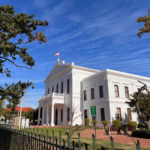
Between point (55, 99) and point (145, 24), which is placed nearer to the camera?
point (145, 24)

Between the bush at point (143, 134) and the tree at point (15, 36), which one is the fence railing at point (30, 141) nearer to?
the tree at point (15, 36)

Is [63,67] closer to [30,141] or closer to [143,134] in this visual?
[143,134]

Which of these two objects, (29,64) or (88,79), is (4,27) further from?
(88,79)

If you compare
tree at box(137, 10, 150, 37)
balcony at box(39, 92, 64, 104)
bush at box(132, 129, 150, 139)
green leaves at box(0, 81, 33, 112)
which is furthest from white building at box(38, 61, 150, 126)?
tree at box(137, 10, 150, 37)

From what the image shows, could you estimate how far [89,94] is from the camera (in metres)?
27.4

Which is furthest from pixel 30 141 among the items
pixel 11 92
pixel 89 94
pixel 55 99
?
pixel 55 99

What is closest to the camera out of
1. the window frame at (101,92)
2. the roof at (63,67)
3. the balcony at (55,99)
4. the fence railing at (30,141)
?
the fence railing at (30,141)

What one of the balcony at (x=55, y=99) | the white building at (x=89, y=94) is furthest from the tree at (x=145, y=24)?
the balcony at (x=55, y=99)

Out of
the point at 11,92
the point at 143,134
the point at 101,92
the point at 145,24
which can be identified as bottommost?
the point at 143,134

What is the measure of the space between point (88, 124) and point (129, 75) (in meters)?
11.4

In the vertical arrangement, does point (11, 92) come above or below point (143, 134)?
above

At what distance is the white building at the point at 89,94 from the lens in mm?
23578

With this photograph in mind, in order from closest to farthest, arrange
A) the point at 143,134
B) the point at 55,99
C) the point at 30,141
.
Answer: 1. the point at 30,141
2. the point at 143,134
3. the point at 55,99

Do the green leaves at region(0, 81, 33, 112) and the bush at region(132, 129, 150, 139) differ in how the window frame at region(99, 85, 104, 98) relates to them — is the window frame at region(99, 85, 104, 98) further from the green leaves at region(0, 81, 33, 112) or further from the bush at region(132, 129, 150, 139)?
the green leaves at region(0, 81, 33, 112)
